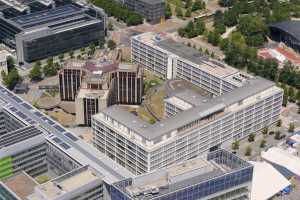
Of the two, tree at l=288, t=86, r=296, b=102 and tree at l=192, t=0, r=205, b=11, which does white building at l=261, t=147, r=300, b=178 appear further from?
tree at l=192, t=0, r=205, b=11

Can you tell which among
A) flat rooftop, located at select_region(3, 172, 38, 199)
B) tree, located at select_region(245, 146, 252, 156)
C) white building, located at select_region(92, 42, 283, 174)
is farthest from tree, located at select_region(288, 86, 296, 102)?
flat rooftop, located at select_region(3, 172, 38, 199)

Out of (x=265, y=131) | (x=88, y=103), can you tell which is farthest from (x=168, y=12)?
(x=265, y=131)

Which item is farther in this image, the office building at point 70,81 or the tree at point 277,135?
the office building at point 70,81

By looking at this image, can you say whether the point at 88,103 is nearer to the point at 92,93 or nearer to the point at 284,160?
the point at 92,93

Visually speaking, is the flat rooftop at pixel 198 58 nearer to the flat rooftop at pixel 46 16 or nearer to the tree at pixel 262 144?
the tree at pixel 262 144

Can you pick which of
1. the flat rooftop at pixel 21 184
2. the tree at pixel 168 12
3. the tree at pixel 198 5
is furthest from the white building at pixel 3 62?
the tree at pixel 198 5

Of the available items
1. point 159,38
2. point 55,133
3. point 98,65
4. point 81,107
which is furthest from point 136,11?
point 55,133
